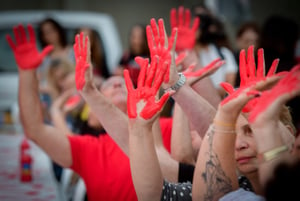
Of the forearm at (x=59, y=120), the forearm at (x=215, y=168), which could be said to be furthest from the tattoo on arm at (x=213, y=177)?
the forearm at (x=59, y=120)

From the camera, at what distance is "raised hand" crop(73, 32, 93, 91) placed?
2256 mm

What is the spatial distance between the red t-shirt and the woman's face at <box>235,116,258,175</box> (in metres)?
0.77

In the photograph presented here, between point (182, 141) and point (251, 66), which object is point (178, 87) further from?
point (182, 141)

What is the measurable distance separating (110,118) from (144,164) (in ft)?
1.41

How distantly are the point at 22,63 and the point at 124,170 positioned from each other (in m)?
0.85

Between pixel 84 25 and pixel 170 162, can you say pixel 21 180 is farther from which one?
pixel 84 25

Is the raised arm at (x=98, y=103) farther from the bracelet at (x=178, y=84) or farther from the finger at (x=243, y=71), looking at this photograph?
the finger at (x=243, y=71)

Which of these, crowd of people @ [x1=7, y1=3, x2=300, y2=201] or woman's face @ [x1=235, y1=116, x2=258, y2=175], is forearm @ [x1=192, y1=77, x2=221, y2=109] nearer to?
crowd of people @ [x1=7, y1=3, x2=300, y2=201]

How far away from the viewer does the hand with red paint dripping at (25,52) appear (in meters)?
2.98

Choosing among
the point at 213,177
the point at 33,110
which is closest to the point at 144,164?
the point at 213,177

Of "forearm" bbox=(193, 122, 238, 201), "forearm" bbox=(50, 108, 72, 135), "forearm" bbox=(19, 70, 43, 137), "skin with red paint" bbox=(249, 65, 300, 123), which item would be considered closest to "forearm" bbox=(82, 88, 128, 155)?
"forearm" bbox=(193, 122, 238, 201)

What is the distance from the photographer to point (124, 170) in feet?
8.45

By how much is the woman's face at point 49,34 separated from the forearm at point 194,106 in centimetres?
425

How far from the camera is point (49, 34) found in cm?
623
